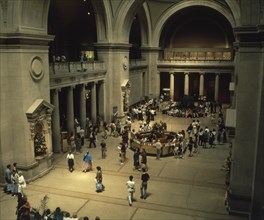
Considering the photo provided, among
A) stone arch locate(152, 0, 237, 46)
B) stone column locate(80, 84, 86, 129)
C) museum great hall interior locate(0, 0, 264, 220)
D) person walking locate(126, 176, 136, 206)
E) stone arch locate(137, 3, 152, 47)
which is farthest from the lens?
stone arch locate(137, 3, 152, 47)

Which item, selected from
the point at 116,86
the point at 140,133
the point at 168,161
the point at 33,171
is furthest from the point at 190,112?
the point at 33,171

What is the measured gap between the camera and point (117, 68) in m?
27.3

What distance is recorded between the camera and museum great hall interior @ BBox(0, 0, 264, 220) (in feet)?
38.1

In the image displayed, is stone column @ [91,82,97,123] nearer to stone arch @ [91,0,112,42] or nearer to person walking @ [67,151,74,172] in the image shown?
stone arch @ [91,0,112,42]

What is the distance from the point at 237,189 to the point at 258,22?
603cm

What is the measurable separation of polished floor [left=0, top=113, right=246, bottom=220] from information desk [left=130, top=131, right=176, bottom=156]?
1.80 ft

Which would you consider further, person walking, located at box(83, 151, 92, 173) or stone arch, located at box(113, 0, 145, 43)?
stone arch, located at box(113, 0, 145, 43)

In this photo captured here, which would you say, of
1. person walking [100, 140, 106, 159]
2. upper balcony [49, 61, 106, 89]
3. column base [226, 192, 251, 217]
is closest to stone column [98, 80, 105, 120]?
upper balcony [49, 61, 106, 89]

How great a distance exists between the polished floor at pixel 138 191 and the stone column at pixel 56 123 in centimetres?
68

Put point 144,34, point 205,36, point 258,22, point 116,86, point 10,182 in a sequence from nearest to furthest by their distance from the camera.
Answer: point 258,22, point 10,182, point 116,86, point 144,34, point 205,36

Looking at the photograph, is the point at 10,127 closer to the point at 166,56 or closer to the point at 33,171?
the point at 33,171

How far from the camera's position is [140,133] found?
22.5 m

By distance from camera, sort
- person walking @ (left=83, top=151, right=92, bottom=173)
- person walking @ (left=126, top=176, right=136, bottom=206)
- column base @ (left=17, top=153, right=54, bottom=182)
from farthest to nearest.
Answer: person walking @ (left=83, top=151, right=92, bottom=173)
column base @ (left=17, top=153, right=54, bottom=182)
person walking @ (left=126, top=176, right=136, bottom=206)

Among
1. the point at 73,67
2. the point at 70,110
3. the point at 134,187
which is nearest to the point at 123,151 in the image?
the point at 134,187
